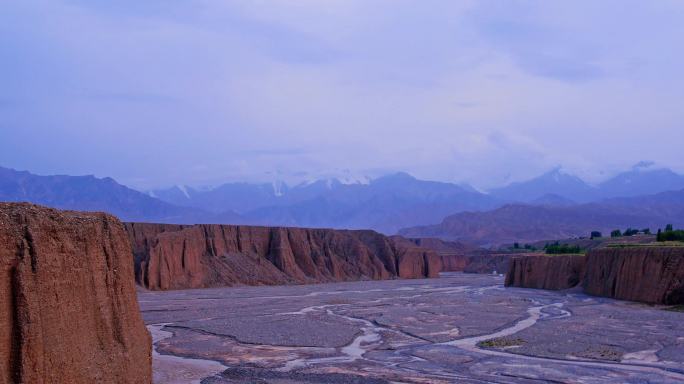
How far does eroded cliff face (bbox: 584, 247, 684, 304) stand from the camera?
44938mm

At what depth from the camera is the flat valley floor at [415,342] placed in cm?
2244

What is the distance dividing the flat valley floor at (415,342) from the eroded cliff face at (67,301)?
16.1ft

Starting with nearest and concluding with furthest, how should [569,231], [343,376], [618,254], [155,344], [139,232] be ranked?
[343,376] → [155,344] → [618,254] → [139,232] → [569,231]

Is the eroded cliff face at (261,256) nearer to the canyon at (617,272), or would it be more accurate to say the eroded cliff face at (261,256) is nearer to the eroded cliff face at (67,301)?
the canyon at (617,272)

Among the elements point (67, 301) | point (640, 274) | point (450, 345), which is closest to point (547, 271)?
point (640, 274)

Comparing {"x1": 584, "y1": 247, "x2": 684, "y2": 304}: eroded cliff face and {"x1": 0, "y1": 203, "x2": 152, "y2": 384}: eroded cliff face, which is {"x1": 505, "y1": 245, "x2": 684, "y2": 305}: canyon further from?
{"x1": 0, "y1": 203, "x2": 152, "y2": 384}: eroded cliff face

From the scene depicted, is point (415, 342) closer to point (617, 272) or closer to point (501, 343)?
point (501, 343)

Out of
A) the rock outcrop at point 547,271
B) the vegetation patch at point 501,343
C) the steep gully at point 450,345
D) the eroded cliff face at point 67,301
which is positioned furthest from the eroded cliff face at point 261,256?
the eroded cliff face at point 67,301

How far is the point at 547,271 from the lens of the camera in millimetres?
67500

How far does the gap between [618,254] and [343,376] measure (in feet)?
117

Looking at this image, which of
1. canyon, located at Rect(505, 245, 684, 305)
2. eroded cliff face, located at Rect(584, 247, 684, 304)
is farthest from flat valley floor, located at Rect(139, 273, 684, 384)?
canyon, located at Rect(505, 245, 684, 305)

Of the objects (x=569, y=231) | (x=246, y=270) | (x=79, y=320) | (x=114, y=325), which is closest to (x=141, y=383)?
(x=114, y=325)

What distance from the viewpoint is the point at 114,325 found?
658 inches

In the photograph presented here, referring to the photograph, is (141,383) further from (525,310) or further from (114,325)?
(525,310)
